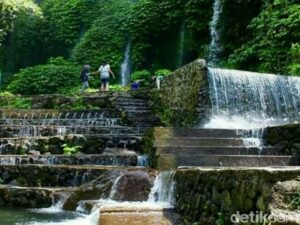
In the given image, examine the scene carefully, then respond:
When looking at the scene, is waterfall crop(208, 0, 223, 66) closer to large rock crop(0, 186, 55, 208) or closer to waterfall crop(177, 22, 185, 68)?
waterfall crop(177, 22, 185, 68)

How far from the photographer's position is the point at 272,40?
687 inches

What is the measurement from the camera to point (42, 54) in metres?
32.1

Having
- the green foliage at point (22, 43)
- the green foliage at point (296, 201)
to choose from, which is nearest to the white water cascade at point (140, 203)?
the green foliage at point (296, 201)

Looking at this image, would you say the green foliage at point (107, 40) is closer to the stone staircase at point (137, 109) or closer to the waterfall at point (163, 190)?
the stone staircase at point (137, 109)

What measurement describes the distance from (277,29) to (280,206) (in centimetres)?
1418

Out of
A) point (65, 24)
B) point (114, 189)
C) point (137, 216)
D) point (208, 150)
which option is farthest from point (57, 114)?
point (65, 24)

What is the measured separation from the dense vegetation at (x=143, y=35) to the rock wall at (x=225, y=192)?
33.8 ft

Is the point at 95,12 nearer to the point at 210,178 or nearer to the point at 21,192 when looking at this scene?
the point at 21,192

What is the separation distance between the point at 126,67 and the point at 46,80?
4.36m

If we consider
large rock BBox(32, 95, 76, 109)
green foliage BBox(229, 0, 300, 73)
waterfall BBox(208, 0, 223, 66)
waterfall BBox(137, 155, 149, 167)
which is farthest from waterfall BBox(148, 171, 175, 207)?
waterfall BBox(208, 0, 223, 66)

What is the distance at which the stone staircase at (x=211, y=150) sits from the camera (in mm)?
8461

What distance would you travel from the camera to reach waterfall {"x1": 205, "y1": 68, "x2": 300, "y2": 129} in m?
12.6

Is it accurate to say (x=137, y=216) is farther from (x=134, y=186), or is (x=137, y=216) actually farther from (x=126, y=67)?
(x=126, y=67)

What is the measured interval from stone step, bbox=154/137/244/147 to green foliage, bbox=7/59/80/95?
17.0 meters
